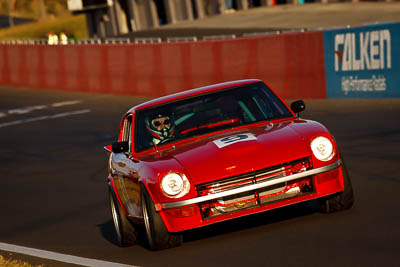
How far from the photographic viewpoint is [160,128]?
8.84m

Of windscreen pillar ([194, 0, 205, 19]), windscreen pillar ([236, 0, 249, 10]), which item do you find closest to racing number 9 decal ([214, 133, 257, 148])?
windscreen pillar ([236, 0, 249, 10])

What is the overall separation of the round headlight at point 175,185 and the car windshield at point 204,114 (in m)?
1.03

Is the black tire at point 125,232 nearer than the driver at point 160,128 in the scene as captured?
Yes

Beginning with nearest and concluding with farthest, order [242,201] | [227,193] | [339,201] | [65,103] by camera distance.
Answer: [227,193], [242,201], [339,201], [65,103]

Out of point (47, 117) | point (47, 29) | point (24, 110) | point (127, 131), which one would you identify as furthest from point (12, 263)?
point (47, 29)

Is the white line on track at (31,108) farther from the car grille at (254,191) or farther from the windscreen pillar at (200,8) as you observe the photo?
the windscreen pillar at (200,8)

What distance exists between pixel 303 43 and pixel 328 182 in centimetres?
1543

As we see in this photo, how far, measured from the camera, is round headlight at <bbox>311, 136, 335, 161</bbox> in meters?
7.88

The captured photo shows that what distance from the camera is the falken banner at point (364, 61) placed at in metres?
20.0

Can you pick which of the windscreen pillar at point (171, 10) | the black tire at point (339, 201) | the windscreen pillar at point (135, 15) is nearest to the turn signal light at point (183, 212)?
the black tire at point (339, 201)

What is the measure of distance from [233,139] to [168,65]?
2153 centimetres

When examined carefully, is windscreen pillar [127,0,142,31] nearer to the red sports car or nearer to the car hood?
the red sports car

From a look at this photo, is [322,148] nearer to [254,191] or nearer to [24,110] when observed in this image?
[254,191]

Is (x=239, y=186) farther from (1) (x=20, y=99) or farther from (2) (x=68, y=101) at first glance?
(1) (x=20, y=99)
